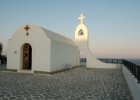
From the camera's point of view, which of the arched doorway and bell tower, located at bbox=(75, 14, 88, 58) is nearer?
the arched doorway

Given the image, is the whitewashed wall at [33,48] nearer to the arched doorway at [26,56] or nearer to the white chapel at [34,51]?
the white chapel at [34,51]

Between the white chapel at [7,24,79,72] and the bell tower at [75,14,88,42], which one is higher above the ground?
the bell tower at [75,14,88,42]

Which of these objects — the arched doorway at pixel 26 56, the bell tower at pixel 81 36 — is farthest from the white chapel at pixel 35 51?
the bell tower at pixel 81 36

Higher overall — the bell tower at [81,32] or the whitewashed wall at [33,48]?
the bell tower at [81,32]

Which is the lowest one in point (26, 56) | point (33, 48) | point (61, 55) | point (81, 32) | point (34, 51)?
point (26, 56)

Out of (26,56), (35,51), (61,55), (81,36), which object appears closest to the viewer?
(35,51)

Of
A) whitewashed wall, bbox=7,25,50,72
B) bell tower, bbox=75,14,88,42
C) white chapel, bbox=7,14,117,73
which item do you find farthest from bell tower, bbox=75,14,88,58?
whitewashed wall, bbox=7,25,50,72

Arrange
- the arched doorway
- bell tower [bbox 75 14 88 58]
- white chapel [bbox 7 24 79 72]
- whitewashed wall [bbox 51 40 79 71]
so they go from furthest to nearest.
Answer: bell tower [bbox 75 14 88 58] → the arched doorway → whitewashed wall [bbox 51 40 79 71] → white chapel [bbox 7 24 79 72]

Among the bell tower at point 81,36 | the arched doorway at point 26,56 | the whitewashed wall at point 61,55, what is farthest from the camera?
the bell tower at point 81,36

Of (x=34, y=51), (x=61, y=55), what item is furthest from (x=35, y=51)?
(x=61, y=55)

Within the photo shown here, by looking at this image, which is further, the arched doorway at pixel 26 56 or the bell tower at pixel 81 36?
the bell tower at pixel 81 36

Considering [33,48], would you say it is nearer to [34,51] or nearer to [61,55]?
[34,51]

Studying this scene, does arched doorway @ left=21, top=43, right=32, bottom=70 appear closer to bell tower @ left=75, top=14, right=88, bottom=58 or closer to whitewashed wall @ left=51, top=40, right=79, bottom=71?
whitewashed wall @ left=51, top=40, right=79, bottom=71

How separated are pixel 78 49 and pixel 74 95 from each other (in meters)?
16.7
